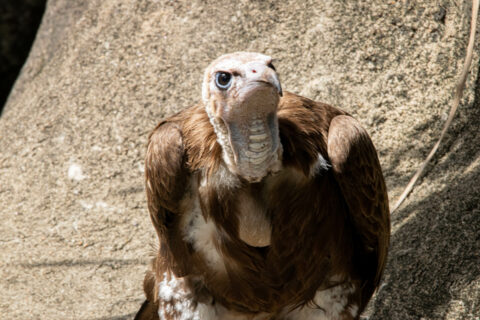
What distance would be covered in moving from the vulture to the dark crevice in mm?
5195

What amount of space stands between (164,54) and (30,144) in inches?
52.2

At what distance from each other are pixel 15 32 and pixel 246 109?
6.12 m

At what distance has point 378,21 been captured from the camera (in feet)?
16.3

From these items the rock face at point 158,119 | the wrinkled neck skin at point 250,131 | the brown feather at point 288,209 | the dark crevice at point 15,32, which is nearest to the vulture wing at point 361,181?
the brown feather at point 288,209

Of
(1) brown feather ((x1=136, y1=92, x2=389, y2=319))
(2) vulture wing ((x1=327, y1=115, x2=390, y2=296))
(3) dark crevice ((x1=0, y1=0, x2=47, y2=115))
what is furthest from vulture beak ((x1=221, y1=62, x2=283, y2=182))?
(3) dark crevice ((x1=0, y1=0, x2=47, y2=115))

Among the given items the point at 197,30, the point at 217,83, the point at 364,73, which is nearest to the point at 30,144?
the point at 197,30

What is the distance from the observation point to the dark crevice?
7782mm

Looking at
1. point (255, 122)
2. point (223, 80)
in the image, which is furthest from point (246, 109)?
point (223, 80)

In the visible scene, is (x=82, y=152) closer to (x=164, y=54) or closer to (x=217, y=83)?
(x=164, y=54)

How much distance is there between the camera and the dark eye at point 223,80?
262 cm

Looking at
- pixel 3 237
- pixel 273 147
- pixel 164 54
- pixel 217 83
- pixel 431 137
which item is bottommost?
pixel 3 237

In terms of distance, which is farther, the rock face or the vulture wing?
the rock face

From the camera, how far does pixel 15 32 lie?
7871 millimetres

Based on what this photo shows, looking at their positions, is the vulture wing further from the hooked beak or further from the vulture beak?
the hooked beak
